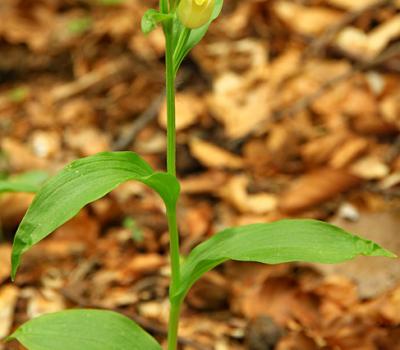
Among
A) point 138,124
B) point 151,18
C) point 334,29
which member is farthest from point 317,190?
point 151,18

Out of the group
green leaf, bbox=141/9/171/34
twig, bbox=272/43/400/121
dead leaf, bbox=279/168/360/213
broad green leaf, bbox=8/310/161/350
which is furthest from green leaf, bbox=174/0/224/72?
twig, bbox=272/43/400/121

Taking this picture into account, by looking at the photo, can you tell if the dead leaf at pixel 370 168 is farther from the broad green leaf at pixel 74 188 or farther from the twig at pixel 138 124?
the broad green leaf at pixel 74 188

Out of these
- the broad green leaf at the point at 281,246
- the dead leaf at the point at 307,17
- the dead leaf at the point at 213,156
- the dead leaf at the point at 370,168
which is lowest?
the broad green leaf at the point at 281,246

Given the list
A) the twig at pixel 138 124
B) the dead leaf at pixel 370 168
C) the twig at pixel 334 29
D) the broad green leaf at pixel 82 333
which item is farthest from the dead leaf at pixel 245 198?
the broad green leaf at pixel 82 333

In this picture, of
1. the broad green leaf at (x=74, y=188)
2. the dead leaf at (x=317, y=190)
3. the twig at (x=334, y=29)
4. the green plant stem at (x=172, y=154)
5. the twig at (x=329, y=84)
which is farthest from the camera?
the twig at (x=334, y=29)

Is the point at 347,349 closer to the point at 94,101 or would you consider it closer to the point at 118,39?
the point at 94,101

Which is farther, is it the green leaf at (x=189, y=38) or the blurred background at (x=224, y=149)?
the blurred background at (x=224, y=149)

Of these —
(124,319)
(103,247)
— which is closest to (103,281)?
(103,247)
